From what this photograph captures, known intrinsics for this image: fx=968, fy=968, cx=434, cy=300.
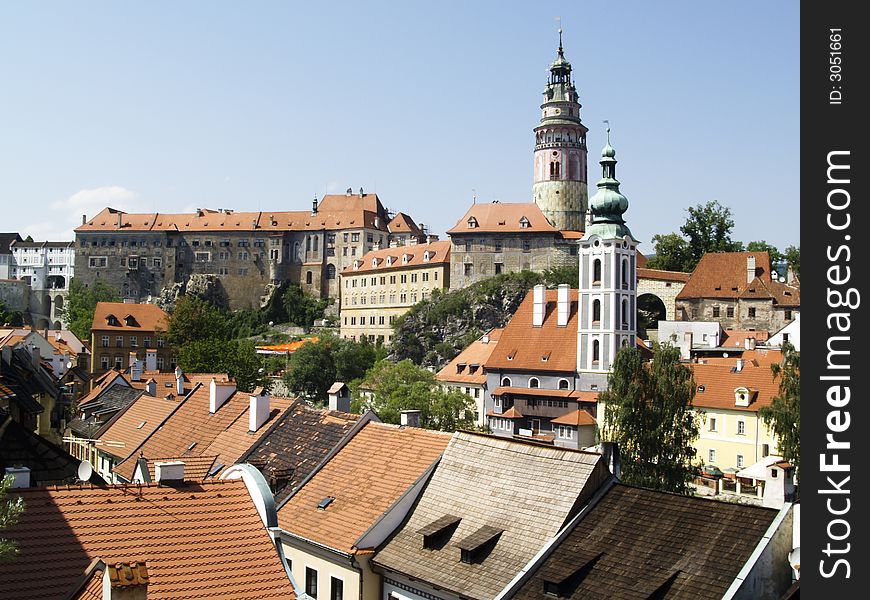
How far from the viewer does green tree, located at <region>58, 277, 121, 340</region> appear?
400ft

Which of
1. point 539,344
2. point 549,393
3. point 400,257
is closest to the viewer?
point 549,393

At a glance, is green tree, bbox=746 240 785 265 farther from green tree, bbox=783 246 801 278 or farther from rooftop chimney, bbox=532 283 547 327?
rooftop chimney, bbox=532 283 547 327

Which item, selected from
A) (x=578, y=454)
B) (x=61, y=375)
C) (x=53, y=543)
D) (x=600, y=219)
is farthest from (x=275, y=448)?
(x=600, y=219)

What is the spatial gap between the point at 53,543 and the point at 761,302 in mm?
74998

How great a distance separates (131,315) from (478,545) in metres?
73.0

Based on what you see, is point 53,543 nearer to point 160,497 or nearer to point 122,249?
point 160,497

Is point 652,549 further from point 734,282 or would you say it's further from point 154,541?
point 734,282

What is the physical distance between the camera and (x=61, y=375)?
186 feet

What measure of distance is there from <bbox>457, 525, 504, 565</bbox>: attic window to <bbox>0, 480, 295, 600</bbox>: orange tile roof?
4980 millimetres

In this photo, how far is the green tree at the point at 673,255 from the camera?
319ft

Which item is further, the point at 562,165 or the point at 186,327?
the point at 562,165

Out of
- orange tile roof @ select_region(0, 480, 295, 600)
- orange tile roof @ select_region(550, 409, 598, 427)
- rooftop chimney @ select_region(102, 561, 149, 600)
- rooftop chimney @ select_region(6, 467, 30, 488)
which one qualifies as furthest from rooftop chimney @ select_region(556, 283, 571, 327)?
rooftop chimney @ select_region(102, 561, 149, 600)

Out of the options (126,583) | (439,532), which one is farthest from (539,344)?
(126,583)

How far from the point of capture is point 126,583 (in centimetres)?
1002
